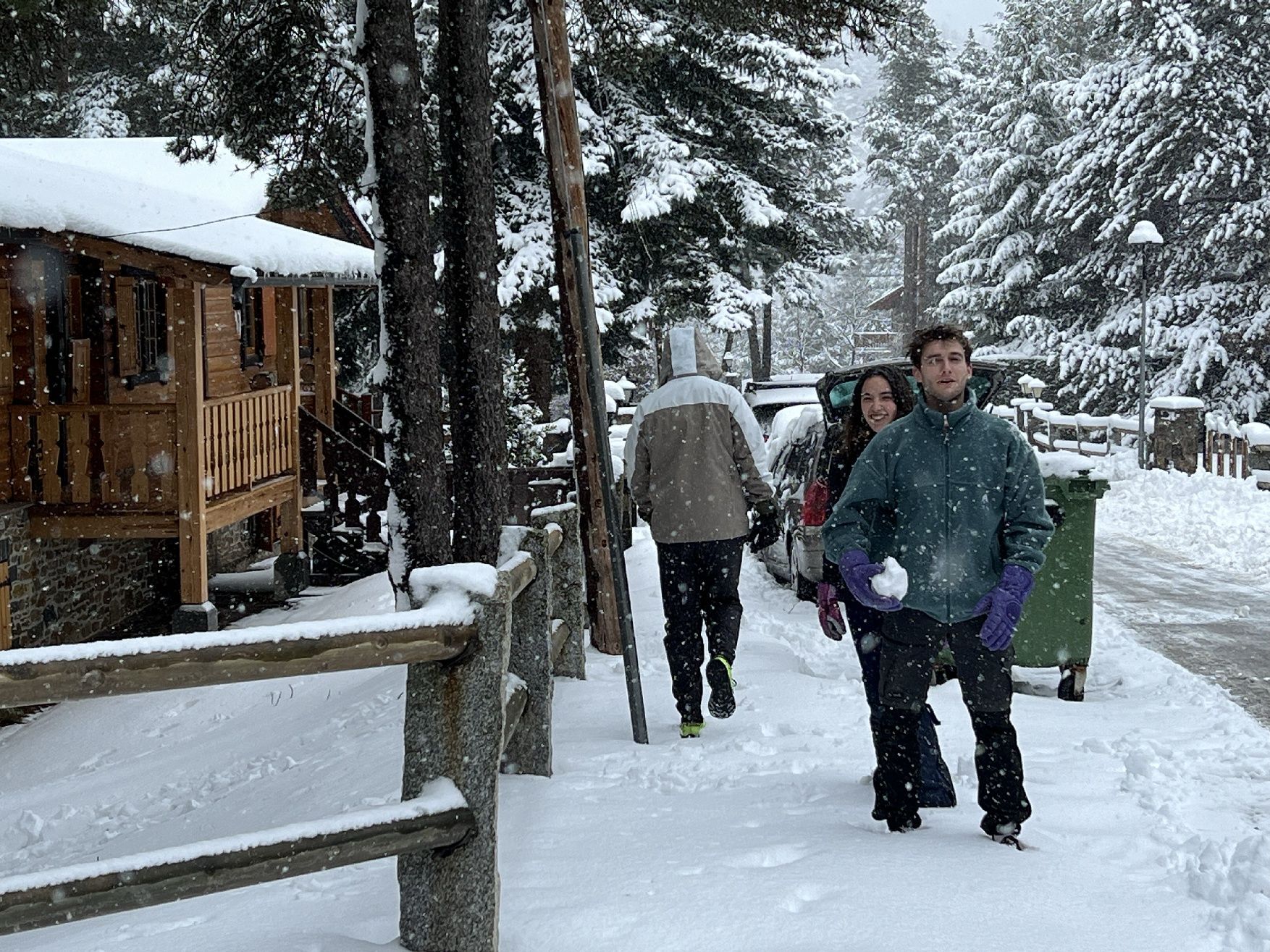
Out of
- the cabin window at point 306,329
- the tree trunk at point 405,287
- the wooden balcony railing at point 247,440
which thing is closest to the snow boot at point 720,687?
the tree trunk at point 405,287

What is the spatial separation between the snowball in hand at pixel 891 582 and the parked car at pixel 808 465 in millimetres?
1733

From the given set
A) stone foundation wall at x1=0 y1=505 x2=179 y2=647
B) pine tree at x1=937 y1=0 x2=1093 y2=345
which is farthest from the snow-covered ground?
pine tree at x1=937 y1=0 x2=1093 y2=345

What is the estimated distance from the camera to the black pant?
577 cm

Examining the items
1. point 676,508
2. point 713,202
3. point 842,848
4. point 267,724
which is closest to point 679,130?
point 713,202

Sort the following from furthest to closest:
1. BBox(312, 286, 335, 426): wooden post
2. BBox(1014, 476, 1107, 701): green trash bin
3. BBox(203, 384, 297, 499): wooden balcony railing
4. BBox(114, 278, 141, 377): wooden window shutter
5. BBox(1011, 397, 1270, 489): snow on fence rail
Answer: BBox(1011, 397, 1270, 489): snow on fence rail, BBox(312, 286, 335, 426): wooden post, BBox(114, 278, 141, 377): wooden window shutter, BBox(203, 384, 297, 499): wooden balcony railing, BBox(1014, 476, 1107, 701): green trash bin

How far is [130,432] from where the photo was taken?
12.0 m

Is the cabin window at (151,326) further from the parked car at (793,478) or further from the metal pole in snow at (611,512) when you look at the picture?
the metal pole in snow at (611,512)

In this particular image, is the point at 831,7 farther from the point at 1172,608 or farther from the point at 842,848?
the point at 842,848

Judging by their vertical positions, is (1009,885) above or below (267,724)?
above

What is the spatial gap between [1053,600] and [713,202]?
15.6 meters

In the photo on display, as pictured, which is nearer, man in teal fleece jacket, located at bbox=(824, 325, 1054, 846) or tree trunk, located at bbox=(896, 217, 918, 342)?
man in teal fleece jacket, located at bbox=(824, 325, 1054, 846)

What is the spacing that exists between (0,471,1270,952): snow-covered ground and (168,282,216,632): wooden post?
124 inches

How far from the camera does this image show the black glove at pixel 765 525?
5.97 metres

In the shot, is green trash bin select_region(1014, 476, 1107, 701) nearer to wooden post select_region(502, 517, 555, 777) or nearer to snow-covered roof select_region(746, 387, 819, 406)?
wooden post select_region(502, 517, 555, 777)
